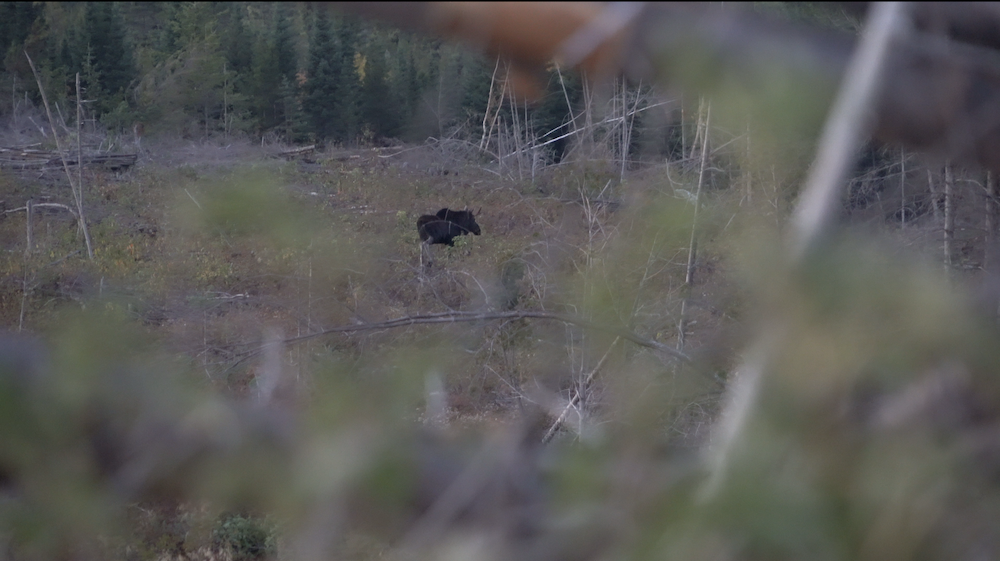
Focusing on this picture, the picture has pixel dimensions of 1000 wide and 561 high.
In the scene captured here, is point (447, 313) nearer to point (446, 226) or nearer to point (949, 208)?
point (446, 226)

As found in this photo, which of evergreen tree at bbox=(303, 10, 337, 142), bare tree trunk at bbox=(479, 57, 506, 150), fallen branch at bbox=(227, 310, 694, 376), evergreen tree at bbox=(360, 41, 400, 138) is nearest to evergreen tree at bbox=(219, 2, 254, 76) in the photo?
evergreen tree at bbox=(303, 10, 337, 142)

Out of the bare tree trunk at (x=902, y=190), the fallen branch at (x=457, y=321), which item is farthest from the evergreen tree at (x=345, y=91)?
the bare tree trunk at (x=902, y=190)

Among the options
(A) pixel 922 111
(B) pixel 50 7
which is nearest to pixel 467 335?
(B) pixel 50 7

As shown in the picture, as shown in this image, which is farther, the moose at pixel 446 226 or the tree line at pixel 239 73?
the moose at pixel 446 226

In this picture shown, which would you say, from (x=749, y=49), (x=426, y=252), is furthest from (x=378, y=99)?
(x=749, y=49)

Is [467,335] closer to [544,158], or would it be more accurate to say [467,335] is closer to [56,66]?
[544,158]

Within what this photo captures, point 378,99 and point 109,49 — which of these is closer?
point 378,99

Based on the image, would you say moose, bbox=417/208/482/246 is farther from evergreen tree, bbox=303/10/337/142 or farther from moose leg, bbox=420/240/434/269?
evergreen tree, bbox=303/10/337/142

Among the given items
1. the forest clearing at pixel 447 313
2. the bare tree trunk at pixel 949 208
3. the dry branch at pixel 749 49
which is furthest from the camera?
the bare tree trunk at pixel 949 208

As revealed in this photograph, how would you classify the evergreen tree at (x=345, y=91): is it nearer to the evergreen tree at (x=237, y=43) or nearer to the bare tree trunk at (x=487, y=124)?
the evergreen tree at (x=237, y=43)
